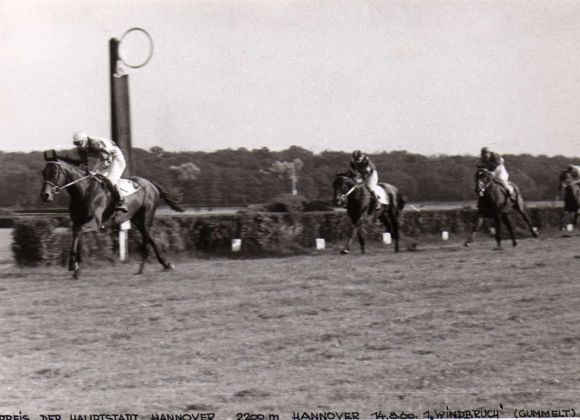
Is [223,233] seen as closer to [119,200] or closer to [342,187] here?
[342,187]

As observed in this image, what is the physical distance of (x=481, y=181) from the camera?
15.2 metres

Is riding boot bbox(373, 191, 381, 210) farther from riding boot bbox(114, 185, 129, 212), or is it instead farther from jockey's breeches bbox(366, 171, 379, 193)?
riding boot bbox(114, 185, 129, 212)

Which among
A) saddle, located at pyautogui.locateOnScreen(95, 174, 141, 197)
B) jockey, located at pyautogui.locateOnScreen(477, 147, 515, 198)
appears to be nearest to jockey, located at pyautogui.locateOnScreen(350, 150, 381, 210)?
jockey, located at pyautogui.locateOnScreen(477, 147, 515, 198)

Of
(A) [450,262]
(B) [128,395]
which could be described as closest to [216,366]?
(B) [128,395]

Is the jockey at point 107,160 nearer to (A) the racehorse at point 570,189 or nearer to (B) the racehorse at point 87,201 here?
(B) the racehorse at point 87,201

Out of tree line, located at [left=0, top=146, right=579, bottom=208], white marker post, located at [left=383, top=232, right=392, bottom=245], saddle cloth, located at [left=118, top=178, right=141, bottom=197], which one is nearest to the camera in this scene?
saddle cloth, located at [left=118, top=178, right=141, bottom=197]

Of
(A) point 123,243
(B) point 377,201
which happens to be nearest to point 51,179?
(A) point 123,243

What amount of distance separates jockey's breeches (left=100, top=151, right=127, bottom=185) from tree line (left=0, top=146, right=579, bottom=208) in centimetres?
447

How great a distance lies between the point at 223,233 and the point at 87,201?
188 inches

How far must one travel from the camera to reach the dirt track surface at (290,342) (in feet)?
16.8

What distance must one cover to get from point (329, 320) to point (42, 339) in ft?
8.40

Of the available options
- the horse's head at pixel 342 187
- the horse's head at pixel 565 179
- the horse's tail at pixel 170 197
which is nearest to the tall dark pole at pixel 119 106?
the horse's tail at pixel 170 197

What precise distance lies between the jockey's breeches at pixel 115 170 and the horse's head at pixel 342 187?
444cm

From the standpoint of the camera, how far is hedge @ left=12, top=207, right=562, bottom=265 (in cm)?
1177
